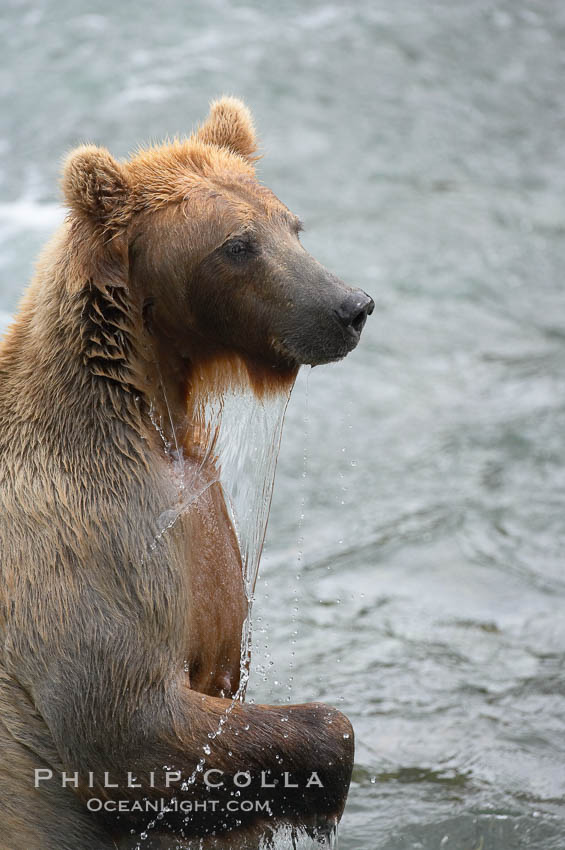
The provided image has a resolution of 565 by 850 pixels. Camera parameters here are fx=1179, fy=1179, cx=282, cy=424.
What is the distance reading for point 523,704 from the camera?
5.96m

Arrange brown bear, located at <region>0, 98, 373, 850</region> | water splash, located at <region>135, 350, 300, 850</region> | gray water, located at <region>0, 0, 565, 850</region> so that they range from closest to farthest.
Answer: brown bear, located at <region>0, 98, 373, 850</region> → water splash, located at <region>135, 350, 300, 850</region> → gray water, located at <region>0, 0, 565, 850</region>

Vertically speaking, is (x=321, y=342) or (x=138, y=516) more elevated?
(x=321, y=342)

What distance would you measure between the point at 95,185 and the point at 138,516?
1128 mm

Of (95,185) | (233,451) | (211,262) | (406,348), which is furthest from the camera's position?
(406,348)

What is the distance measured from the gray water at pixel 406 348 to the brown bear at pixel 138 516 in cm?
123

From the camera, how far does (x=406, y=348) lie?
9414 millimetres

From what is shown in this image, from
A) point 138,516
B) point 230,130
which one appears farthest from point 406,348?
point 138,516

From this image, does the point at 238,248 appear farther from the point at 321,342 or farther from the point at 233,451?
the point at 233,451

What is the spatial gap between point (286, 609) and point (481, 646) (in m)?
1.13

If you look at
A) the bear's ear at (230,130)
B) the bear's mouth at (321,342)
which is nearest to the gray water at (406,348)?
the bear's mouth at (321,342)

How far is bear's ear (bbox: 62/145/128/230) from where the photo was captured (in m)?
3.95

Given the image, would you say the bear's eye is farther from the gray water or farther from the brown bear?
the gray water

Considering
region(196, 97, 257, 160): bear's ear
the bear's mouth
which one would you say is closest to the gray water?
the bear's mouth

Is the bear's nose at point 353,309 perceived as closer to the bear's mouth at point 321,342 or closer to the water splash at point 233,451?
the bear's mouth at point 321,342
